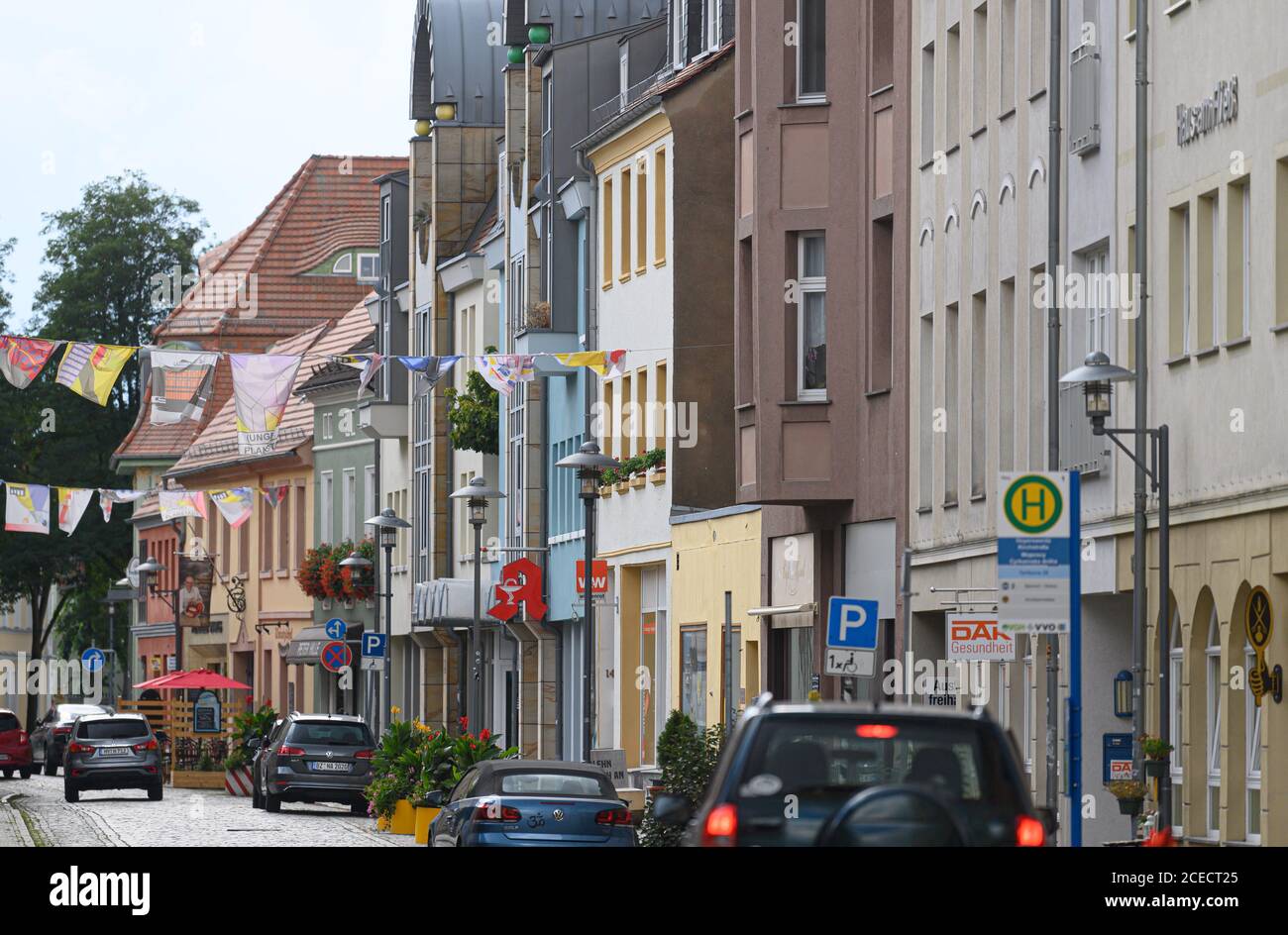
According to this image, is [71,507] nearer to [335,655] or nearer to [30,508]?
[30,508]

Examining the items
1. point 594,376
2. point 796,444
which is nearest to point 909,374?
point 796,444

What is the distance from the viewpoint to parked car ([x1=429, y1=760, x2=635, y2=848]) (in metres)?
24.0

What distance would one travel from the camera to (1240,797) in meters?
23.8

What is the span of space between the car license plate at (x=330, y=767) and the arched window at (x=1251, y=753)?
23.0 metres

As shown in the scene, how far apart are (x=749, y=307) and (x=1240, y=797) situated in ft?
52.1

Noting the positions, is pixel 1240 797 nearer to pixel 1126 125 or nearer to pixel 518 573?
pixel 1126 125

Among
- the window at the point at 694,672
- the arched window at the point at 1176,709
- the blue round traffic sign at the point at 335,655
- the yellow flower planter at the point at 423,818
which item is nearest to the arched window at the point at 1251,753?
the arched window at the point at 1176,709

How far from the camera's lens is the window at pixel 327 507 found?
73.8 metres

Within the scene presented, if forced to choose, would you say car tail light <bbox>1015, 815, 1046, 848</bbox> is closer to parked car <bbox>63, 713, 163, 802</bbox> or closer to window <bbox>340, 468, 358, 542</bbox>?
parked car <bbox>63, 713, 163, 802</bbox>

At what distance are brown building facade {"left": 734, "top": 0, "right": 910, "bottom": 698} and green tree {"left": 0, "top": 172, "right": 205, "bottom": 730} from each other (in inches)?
2310

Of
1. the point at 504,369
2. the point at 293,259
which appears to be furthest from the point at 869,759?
the point at 293,259

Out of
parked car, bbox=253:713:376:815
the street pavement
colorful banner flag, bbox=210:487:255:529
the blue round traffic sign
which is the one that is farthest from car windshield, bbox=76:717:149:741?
colorful banner flag, bbox=210:487:255:529

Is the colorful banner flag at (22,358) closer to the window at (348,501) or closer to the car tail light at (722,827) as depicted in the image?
the car tail light at (722,827)

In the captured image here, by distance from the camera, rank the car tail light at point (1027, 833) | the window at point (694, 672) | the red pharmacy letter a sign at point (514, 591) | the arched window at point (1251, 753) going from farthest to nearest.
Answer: the window at point (694, 672), the red pharmacy letter a sign at point (514, 591), the arched window at point (1251, 753), the car tail light at point (1027, 833)
